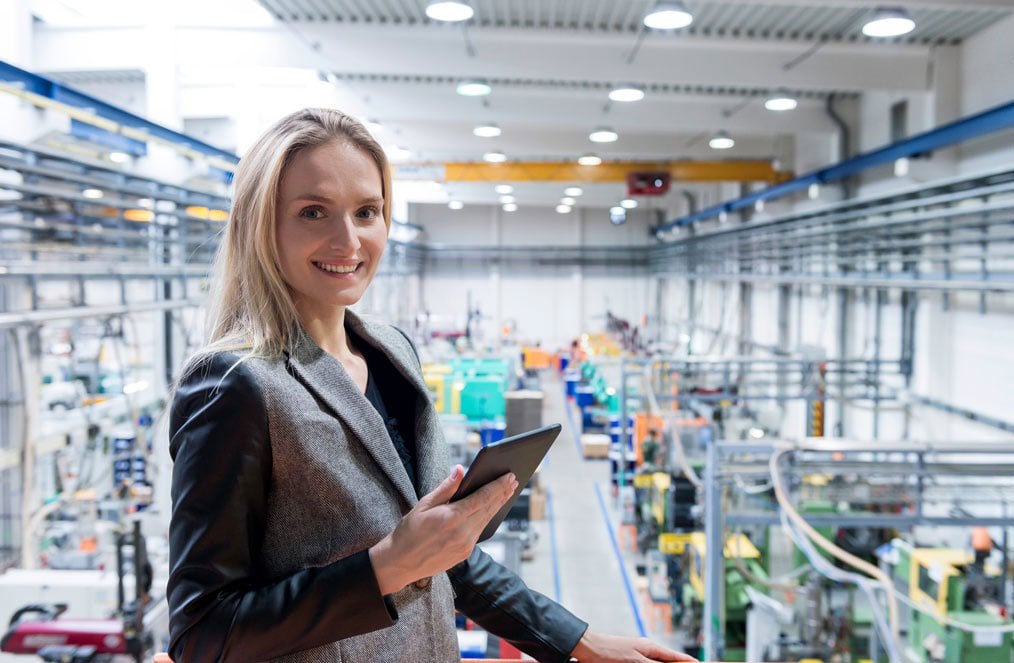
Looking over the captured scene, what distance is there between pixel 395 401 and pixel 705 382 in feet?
30.9

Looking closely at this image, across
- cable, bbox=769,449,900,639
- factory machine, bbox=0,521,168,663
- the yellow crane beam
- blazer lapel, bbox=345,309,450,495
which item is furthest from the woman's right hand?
the yellow crane beam

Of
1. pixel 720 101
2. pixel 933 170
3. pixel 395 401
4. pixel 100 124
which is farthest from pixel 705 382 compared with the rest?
pixel 395 401

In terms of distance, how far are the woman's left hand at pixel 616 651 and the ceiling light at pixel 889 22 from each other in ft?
13.3

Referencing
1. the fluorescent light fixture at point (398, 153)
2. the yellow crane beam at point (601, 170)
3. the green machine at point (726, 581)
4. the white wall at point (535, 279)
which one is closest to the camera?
the green machine at point (726, 581)

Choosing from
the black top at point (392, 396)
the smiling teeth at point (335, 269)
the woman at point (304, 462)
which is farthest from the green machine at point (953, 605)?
the smiling teeth at point (335, 269)

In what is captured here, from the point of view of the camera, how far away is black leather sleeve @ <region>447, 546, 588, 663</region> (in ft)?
3.85

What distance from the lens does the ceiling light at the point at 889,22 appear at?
4.16m

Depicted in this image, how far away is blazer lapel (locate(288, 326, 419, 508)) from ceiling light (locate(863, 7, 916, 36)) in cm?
423

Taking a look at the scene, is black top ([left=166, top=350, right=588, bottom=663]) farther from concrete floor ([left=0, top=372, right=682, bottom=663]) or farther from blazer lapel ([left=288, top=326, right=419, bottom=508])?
concrete floor ([left=0, top=372, right=682, bottom=663])

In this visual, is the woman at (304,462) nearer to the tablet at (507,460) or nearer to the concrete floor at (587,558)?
the tablet at (507,460)

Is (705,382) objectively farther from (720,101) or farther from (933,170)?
(933,170)

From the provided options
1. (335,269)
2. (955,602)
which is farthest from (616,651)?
(955,602)

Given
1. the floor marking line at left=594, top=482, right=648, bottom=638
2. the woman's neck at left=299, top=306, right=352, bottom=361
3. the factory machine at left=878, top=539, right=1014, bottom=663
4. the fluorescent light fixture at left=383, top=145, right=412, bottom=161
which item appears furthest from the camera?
the fluorescent light fixture at left=383, top=145, right=412, bottom=161

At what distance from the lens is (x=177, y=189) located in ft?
17.1
